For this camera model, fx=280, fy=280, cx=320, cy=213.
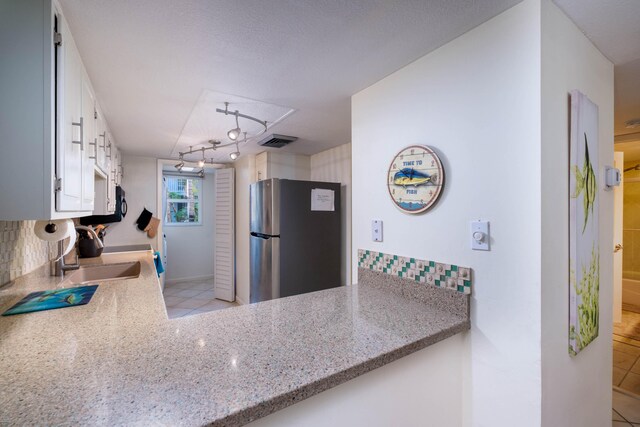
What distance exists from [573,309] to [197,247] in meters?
5.42

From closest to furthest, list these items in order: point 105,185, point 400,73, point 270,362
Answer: point 270,362
point 400,73
point 105,185

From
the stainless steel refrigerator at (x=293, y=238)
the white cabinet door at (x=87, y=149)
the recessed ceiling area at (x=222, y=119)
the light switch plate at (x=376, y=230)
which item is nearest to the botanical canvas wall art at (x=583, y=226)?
the light switch plate at (x=376, y=230)

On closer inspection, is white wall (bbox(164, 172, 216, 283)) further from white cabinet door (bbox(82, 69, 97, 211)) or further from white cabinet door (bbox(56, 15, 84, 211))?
white cabinet door (bbox(56, 15, 84, 211))

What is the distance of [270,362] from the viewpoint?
804mm

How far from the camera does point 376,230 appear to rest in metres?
1.56

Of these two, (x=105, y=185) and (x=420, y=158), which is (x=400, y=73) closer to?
(x=420, y=158)

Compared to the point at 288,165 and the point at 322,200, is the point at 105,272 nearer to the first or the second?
the point at 322,200

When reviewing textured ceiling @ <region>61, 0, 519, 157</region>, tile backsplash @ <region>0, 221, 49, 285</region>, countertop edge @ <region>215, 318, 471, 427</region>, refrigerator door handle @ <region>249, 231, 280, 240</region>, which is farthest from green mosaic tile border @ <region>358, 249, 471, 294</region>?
tile backsplash @ <region>0, 221, 49, 285</region>

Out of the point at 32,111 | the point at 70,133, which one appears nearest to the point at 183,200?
the point at 70,133

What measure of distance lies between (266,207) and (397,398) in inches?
81.7

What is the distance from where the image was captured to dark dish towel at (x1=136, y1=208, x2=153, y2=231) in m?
3.84

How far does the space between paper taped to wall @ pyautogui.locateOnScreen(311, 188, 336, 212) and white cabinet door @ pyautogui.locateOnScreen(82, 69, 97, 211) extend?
1.77m

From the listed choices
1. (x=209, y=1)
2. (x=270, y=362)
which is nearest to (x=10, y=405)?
(x=270, y=362)

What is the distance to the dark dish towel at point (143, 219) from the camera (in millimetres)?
3836
